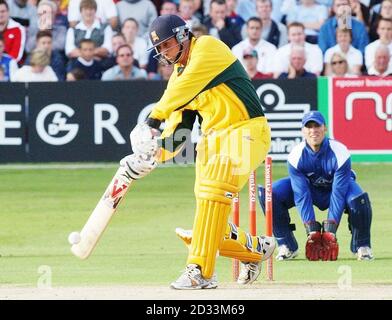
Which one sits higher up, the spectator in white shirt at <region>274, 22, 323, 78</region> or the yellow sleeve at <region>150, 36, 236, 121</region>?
the spectator in white shirt at <region>274, 22, 323, 78</region>

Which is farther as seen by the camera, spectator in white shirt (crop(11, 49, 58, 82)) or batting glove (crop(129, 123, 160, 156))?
spectator in white shirt (crop(11, 49, 58, 82))

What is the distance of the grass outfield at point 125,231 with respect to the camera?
1170 cm

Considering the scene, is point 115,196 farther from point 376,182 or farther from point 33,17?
point 33,17

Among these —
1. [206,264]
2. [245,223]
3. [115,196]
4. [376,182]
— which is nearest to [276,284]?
[206,264]

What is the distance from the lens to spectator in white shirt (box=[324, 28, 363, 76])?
802 inches

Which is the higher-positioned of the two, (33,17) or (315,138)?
(33,17)

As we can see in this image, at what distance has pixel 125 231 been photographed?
1489cm

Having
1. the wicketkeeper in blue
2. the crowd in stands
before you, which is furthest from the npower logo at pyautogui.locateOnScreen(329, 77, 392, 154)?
the wicketkeeper in blue

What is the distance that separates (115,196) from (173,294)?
91 cm

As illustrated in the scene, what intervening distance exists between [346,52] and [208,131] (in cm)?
1089

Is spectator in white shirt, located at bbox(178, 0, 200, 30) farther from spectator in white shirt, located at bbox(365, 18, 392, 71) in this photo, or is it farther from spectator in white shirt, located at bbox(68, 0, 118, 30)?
spectator in white shirt, located at bbox(365, 18, 392, 71)

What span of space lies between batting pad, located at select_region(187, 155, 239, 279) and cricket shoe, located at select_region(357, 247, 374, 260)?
3098mm

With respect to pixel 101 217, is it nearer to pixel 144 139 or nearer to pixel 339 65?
pixel 144 139

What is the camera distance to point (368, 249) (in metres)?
12.6
